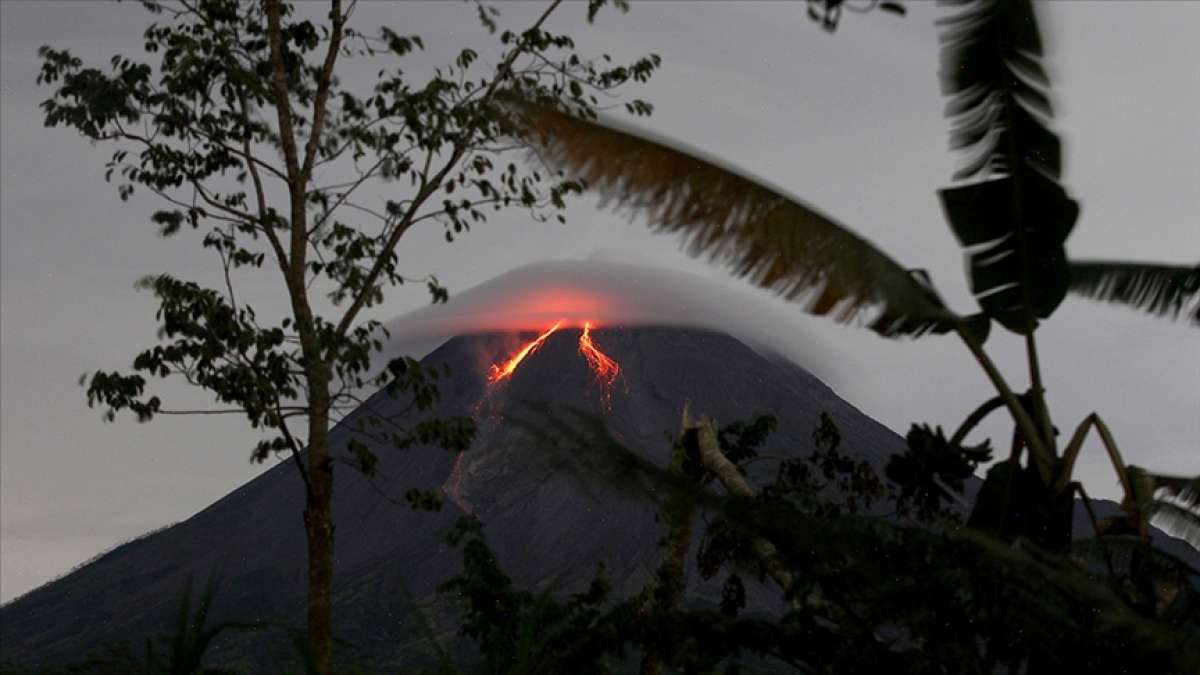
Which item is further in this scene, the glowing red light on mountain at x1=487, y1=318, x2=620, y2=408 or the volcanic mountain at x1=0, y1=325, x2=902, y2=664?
the glowing red light on mountain at x1=487, y1=318, x2=620, y2=408

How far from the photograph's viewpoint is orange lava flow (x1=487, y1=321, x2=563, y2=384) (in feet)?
384

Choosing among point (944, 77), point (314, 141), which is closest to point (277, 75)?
point (314, 141)

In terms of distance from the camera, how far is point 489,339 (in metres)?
Result: 137

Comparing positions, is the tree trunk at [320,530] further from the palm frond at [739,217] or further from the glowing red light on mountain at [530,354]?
the glowing red light on mountain at [530,354]

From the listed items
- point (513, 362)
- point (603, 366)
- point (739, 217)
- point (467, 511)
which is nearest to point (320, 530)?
point (739, 217)

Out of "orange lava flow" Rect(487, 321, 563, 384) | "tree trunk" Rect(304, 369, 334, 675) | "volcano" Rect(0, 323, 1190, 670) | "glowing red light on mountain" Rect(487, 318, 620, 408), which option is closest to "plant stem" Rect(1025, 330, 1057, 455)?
"tree trunk" Rect(304, 369, 334, 675)

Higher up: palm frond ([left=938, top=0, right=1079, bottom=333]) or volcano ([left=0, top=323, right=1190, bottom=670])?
volcano ([left=0, top=323, right=1190, bottom=670])

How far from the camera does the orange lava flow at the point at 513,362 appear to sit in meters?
117

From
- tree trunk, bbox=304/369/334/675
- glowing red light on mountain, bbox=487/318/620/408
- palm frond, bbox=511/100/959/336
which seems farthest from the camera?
glowing red light on mountain, bbox=487/318/620/408

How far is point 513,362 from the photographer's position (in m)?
123

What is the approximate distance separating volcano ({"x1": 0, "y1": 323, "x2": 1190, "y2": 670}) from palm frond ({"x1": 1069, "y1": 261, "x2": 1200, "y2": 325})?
286 ft

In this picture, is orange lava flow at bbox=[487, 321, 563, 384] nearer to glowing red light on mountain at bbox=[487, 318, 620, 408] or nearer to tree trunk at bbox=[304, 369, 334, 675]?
glowing red light on mountain at bbox=[487, 318, 620, 408]

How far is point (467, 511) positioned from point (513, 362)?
14112 millimetres

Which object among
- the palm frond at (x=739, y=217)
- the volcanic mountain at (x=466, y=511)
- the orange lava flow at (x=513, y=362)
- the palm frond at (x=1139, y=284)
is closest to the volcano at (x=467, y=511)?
the volcanic mountain at (x=466, y=511)
